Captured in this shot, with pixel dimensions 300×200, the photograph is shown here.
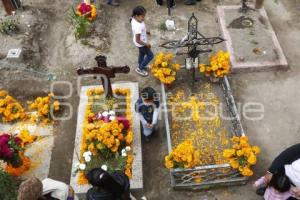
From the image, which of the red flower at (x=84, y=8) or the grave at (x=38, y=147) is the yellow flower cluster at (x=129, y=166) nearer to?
the grave at (x=38, y=147)

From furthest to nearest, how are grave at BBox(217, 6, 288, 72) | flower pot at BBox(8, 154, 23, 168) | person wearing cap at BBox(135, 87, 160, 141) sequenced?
grave at BBox(217, 6, 288, 72)
person wearing cap at BBox(135, 87, 160, 141)
flower pot at BBox(8, 154, 23, 168)

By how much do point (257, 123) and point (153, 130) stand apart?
6.31 ft

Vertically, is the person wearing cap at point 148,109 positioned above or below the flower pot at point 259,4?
below

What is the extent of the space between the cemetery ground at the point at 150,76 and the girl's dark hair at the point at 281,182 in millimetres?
1207

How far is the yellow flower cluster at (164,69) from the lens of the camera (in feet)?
23.8

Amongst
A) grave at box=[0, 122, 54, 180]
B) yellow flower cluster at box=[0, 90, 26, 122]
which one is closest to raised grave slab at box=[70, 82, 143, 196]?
grave at box=[0, 122, 54, 180]

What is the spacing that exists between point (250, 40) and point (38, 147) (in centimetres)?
480

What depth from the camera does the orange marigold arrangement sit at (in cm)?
620

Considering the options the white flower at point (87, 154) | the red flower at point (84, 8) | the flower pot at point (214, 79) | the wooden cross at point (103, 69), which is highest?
the red flower at point (84, 8)

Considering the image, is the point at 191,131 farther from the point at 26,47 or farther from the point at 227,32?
the point at 26,47

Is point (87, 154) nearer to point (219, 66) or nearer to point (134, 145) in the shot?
point (134, 145)

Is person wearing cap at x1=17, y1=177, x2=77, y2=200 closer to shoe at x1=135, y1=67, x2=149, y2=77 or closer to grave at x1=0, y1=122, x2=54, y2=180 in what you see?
grave at x1=0, y1=122, x2=54, y2=180

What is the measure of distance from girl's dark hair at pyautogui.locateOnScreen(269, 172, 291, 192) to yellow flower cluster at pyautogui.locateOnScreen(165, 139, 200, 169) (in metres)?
1.24

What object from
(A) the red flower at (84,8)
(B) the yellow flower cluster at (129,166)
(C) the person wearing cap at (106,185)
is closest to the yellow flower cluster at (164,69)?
(B) the yellow flower cluster at (129,166)
